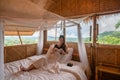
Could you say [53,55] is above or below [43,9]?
below

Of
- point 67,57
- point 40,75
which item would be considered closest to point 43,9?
point 40,75

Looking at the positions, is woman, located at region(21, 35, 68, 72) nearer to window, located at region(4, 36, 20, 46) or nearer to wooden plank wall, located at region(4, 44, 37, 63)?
wooden plank wall, located at region(4, 44, 37, 63)

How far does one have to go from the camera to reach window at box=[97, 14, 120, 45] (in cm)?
298

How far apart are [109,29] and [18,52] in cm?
263

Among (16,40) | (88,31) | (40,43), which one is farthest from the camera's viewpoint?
(40,43)

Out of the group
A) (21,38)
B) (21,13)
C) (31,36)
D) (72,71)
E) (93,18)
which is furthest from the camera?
(31,36)

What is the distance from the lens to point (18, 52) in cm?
349

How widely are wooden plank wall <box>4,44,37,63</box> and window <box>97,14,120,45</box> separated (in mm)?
2110

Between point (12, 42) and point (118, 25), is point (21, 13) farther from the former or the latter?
point (118, 25)

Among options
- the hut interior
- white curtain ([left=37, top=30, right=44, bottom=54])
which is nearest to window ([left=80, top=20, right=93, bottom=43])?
the hut interior

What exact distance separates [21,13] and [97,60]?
7.57ft

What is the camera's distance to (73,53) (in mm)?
3496

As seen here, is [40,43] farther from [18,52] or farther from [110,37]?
[110,37]

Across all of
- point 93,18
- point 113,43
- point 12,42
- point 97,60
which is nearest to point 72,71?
point 97,60
